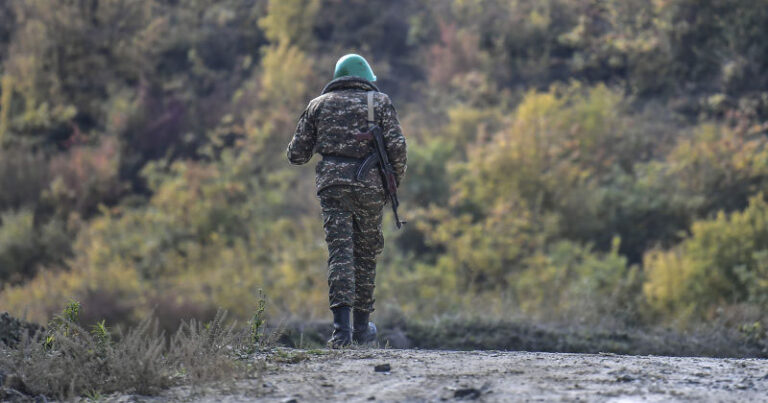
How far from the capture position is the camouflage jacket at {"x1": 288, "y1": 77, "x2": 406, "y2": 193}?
6.39 m

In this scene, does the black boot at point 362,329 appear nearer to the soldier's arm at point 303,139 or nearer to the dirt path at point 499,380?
the soldier's arm at point 303,139

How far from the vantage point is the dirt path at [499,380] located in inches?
167

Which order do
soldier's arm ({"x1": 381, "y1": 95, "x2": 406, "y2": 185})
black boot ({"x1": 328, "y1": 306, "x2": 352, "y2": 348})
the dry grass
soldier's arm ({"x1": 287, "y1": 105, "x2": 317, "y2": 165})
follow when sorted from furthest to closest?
soldier's arm ({"x1": 287, "y1": 105, "x2": 317, "y2": 165}) → soldier's arm ({"x1": 381, "y1": 95, "x2": 406, "y2": 185}) → black boot ({"x1": 328, "y1": 306, "x2": 352, "y2": 348}) → the dry grass

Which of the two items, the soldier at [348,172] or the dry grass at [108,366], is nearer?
the dry grass at [108,366]

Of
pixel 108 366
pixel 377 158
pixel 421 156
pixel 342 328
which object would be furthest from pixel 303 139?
pixel 421 156

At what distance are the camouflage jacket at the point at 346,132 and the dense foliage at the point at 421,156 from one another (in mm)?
4597

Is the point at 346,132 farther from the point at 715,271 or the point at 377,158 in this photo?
the point at 715,271

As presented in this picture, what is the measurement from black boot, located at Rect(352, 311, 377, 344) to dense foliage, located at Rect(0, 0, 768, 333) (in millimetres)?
4095

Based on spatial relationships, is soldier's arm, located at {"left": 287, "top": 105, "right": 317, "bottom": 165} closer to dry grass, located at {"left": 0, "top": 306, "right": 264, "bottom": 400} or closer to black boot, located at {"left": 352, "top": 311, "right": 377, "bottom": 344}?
black boot, located at {"left": 352, "top": 311, "right": 377, "bottom": 344}

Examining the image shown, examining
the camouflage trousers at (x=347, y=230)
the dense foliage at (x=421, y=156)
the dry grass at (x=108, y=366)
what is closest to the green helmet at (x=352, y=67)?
the camouflage trousers at (x=347, y=230)

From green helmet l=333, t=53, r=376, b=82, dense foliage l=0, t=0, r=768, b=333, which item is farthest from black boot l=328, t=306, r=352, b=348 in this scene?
dense foliage l=0, t=0, r=768, b=333

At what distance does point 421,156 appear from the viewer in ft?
51.6

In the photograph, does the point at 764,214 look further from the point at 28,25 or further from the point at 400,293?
the point at 28,25

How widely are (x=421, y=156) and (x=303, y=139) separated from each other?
9.22 m
